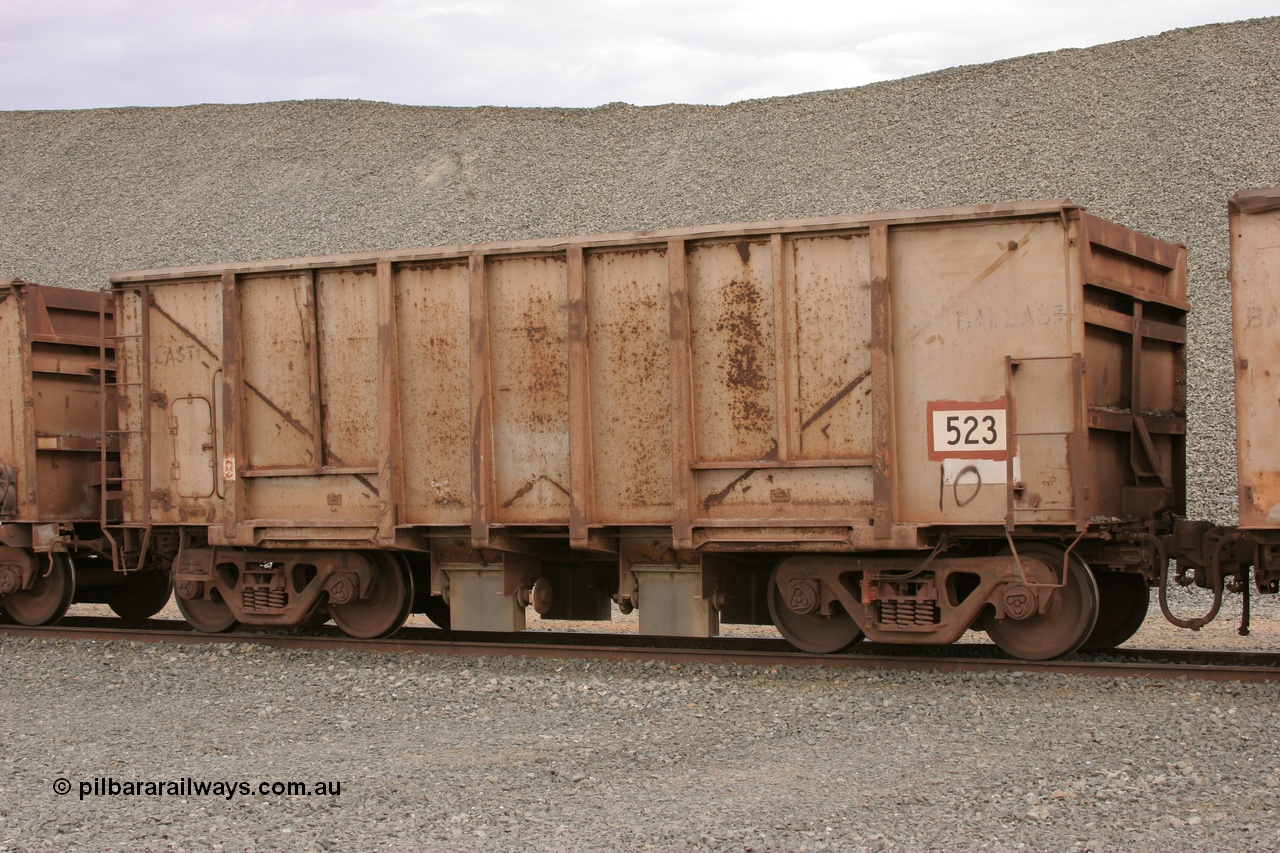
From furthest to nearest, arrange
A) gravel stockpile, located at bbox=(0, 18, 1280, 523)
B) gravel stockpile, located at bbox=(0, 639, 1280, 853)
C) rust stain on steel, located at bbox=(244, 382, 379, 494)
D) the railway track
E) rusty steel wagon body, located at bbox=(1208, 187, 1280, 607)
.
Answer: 1. gravel stockpile, located at bbox=(0, 18, 1280, 523)
2. rust stain on steel, located at bbox=(244, 382, 379, 494)
3. the railway track
4. rusty steel wagon body, located at bbox=(1208, 187, 1280, 607)
5. gravel stockpile, located at bbox=(0, 639, 1280, 853)

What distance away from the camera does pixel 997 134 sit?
31.7 metres

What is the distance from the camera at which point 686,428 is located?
8.84m

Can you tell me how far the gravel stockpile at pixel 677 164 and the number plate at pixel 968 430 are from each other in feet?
44.4

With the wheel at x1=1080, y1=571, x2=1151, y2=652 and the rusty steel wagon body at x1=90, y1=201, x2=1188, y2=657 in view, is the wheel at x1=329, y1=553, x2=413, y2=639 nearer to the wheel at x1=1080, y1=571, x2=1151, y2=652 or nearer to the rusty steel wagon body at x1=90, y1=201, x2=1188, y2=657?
the rusty steel wagon body at x1=90, y1=201, x2=1188, y2=657

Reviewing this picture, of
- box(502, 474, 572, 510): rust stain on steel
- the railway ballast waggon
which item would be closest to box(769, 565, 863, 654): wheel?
the railway ballast waggon

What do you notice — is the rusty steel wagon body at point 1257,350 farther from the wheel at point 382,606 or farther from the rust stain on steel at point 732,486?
the wheel at point 382,606

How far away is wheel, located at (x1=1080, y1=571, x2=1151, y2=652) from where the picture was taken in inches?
362

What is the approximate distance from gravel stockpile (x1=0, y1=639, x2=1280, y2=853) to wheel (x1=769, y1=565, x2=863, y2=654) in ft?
1.81

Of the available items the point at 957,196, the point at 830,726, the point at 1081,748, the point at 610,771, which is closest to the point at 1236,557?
the point at 1081,748

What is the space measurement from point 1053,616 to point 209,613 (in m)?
7.17

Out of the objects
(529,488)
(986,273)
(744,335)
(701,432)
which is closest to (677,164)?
(529,488)

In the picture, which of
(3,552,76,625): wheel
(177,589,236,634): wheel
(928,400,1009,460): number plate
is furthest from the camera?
(3,552,76,625): wheel

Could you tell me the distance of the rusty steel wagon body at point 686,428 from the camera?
835 cm

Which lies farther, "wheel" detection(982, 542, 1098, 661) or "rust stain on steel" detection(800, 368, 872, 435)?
"rust stain on steel" detection(800, 368, 872, 435)
